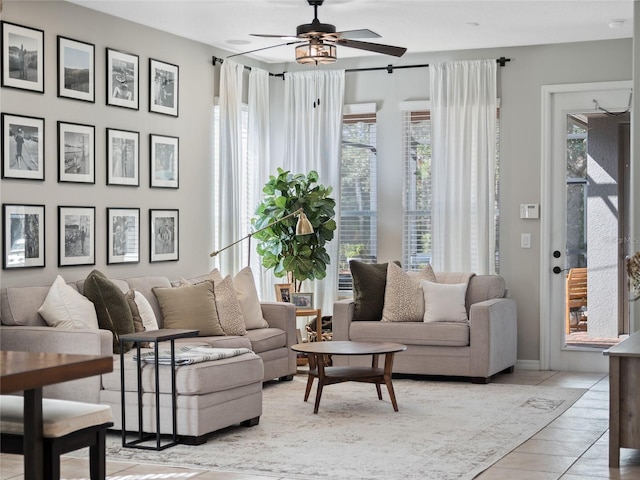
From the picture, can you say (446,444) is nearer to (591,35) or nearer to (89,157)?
(89,157)

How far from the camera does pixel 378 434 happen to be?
5402mm

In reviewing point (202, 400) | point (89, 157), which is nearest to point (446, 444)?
point (202, 400)

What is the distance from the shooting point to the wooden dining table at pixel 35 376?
8.19 feet

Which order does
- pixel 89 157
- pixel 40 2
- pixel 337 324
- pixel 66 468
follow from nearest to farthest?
pixel 66 468, pixel 40 2, pixel 89 157, pixel 337 324

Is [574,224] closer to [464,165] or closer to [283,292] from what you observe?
[464,165]

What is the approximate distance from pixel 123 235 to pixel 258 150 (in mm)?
2130

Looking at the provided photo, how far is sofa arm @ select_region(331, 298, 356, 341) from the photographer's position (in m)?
7.62

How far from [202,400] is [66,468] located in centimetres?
80

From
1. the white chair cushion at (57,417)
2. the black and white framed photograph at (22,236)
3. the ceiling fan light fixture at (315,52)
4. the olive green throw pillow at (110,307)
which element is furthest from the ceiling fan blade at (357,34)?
the white chair cushion at (57,417)

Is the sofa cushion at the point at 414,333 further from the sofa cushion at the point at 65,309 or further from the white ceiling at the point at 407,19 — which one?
the sofa cushion at the point at 65,309

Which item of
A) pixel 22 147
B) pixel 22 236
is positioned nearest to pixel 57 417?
pixel 22 236

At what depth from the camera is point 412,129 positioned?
8516 mm

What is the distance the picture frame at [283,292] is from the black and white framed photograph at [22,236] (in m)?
2.51

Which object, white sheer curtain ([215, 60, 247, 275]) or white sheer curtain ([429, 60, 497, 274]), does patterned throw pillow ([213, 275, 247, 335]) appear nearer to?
white sheer curtain ([215, 60, 247, 275])
